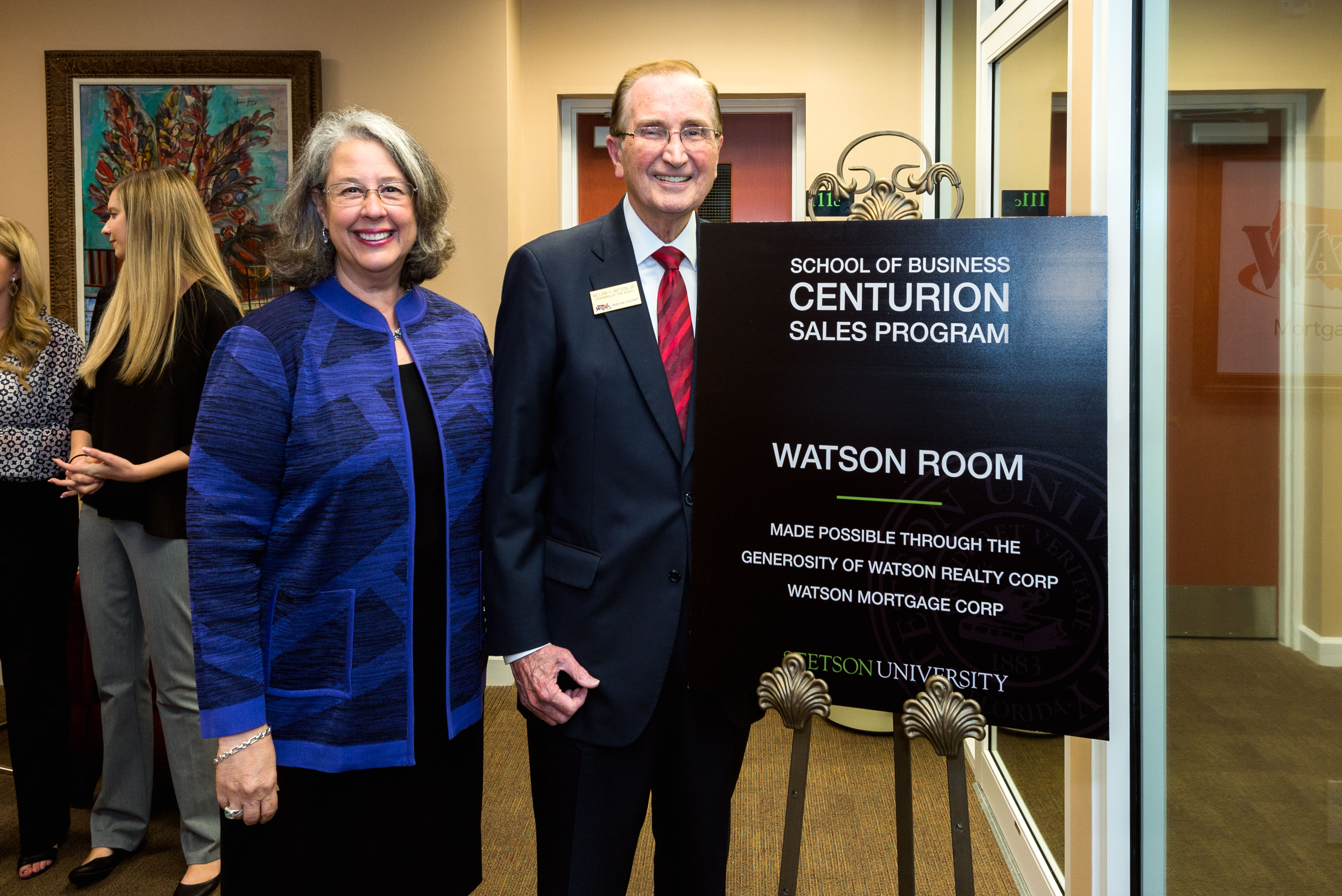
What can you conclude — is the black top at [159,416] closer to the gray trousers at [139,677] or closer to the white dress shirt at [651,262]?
the gray trousers at [139,677]

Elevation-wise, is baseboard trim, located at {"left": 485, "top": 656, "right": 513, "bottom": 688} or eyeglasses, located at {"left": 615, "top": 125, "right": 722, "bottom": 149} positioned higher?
eyeglasses, located at {"left": 615, "top": 125, "right": 722, "bottom": 149}

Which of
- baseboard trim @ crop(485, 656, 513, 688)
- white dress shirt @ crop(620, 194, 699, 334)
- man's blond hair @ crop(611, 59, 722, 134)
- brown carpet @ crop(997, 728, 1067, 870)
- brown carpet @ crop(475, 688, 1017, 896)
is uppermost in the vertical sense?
man's blond hair @ crop(611, 59, 722, 134)

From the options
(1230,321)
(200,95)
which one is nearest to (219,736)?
(1230,321)

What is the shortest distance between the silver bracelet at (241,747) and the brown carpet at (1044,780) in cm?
167

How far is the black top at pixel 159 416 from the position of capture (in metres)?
2.25

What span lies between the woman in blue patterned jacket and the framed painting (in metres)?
2.59

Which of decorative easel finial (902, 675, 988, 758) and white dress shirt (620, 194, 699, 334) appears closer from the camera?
decorative easel finial (902, 675, 988, 758)

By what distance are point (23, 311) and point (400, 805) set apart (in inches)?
75.4

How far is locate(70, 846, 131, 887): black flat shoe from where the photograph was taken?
2352 mm

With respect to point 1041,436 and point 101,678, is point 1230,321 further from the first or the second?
point 101,678

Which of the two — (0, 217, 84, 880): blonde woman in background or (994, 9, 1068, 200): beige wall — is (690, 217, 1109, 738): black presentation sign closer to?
(994, 9, 1068, 200): beige wall

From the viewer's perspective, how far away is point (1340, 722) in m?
1.24

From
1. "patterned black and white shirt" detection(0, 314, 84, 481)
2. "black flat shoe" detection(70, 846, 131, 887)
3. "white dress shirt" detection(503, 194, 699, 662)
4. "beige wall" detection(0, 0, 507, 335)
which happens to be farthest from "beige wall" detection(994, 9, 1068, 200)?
"black flat shoe" detection(70, 846, 131, 887)

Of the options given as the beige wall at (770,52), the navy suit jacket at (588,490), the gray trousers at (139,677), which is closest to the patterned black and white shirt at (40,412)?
the gray trousers at (139,677)
